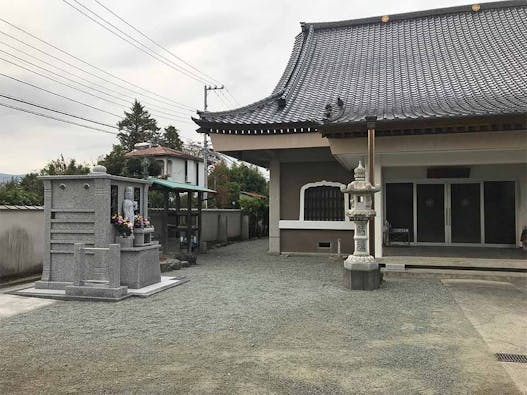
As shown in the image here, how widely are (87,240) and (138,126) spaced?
1654 inches

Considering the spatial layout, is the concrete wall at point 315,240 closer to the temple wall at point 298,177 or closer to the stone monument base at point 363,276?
the temple wall at point 298,177

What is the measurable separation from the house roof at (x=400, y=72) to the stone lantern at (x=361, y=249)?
172 centimetres

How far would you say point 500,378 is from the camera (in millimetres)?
3645

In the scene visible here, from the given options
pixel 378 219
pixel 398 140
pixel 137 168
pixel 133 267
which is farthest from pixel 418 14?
pixel 133 267

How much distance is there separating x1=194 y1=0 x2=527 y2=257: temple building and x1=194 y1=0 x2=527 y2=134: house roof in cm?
4

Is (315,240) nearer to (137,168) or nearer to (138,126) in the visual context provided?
(137,168)

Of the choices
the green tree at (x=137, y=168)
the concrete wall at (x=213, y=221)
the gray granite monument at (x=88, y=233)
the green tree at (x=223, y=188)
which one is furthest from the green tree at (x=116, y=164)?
the gray granite monument at (x=88, y=233)

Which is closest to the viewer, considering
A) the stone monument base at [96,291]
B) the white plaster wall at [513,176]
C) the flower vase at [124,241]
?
the stone monument base at [96,291]

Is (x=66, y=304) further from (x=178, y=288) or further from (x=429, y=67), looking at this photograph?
(x=429, y=67)

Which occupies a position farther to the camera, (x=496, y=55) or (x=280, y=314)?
(x=496, y=55)

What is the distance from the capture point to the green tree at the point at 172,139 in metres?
45.5

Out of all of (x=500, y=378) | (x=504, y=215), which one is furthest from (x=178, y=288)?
(x=504, y=215)

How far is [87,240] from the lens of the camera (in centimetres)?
767

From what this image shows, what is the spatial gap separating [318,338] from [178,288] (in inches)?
152
